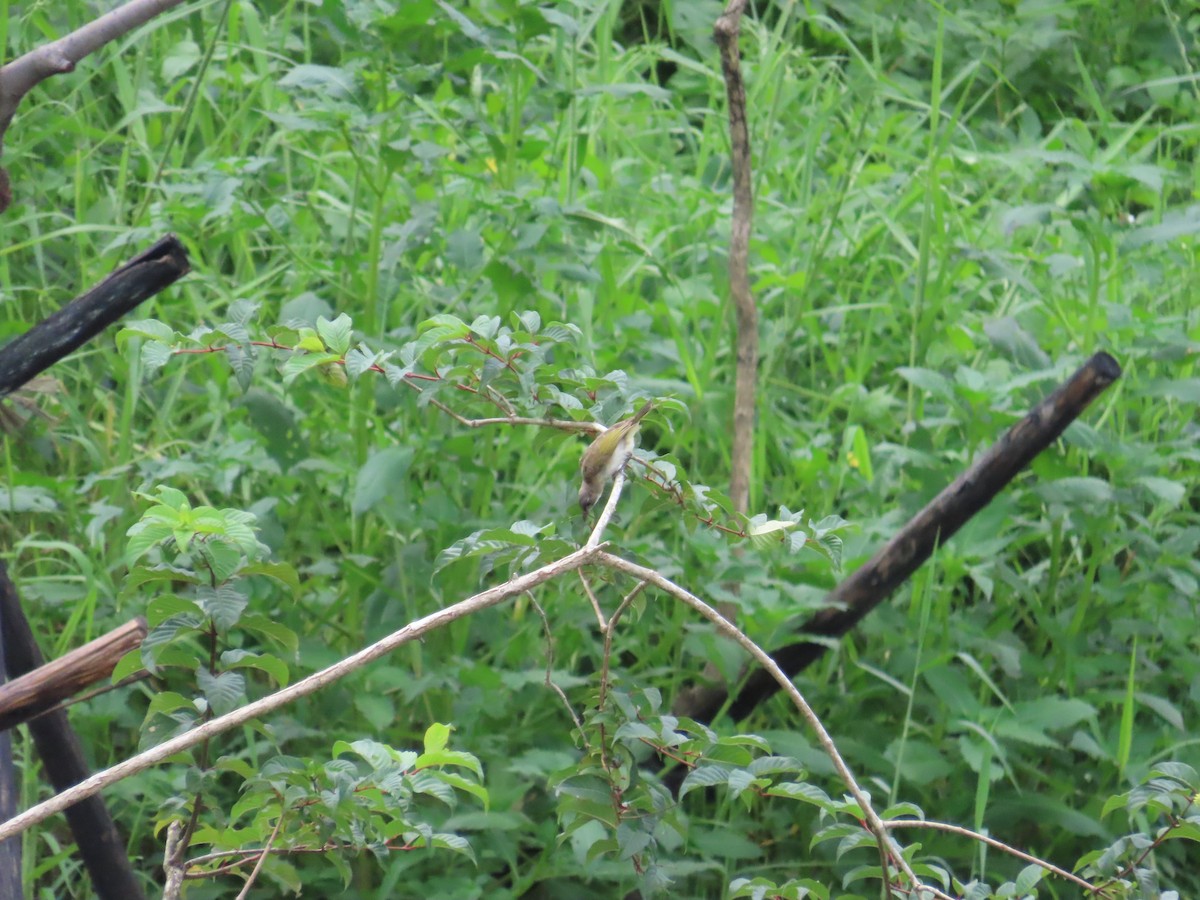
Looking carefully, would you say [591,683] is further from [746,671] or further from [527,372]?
[527,372]

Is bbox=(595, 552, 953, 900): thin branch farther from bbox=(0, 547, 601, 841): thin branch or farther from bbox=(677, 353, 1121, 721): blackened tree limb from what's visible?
bbox=(677, 353, 1121, 721): blackened tree limb

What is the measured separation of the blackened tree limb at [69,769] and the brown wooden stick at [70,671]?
31 centimetres

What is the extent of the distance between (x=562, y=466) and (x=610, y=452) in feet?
3.49

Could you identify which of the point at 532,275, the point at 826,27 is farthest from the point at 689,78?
the point at 532,275

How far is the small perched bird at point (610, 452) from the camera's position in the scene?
3.65 feet

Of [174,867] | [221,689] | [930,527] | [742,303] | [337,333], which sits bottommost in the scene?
[930,527]

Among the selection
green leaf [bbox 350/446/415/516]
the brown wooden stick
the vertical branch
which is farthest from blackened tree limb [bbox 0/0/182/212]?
the vertical branch

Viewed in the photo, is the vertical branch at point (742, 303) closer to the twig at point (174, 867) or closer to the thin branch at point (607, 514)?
the thin branch at point (607, 514)

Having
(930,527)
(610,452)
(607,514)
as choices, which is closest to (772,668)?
(607,514)

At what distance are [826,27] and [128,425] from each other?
2.18 m

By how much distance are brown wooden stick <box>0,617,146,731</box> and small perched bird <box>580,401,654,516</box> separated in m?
0.42

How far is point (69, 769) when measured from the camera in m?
1.32

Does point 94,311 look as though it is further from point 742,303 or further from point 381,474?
point 742,303

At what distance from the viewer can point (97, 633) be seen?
1986 mm
